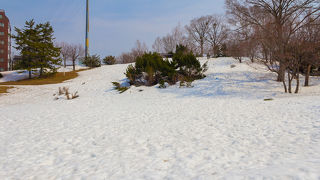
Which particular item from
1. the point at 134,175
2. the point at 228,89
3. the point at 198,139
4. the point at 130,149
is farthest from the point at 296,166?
the point at 228,89

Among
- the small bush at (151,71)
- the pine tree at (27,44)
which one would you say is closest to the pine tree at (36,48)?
the pine tree at (27,44)

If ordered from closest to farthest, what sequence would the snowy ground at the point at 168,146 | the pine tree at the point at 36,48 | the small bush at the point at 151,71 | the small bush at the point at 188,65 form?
the snowy ground at the point at 168,146
the small bush at the point at 151,71
the small bush at the point at 188,65
the pine tree at the point at 36,48

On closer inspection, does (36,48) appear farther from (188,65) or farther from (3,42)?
(3,42)

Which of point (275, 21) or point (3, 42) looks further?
point (3, 42)

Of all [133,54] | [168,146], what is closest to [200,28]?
[133,54]

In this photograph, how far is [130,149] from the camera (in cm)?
459

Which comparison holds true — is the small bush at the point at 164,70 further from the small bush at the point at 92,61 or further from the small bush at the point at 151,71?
the small bush at the point at 92,61

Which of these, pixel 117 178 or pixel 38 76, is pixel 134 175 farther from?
pixel 38 76

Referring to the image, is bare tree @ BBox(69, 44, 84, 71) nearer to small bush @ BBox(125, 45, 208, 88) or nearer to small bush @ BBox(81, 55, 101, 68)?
small bush @ BBox(81, 55, 101, 68)

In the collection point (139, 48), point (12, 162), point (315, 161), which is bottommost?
point (12, 162)

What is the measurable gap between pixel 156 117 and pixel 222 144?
3.81 metres

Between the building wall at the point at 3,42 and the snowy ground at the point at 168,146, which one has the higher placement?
the building wall at the point at 3,42

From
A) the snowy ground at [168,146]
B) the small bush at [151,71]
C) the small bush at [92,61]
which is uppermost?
the small bush at [92,61]

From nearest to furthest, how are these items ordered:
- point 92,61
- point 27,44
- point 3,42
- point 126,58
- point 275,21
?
1. point 275,21
2. point 27,44
3. point 92,61
4. point 3,42
5. point 126,58
